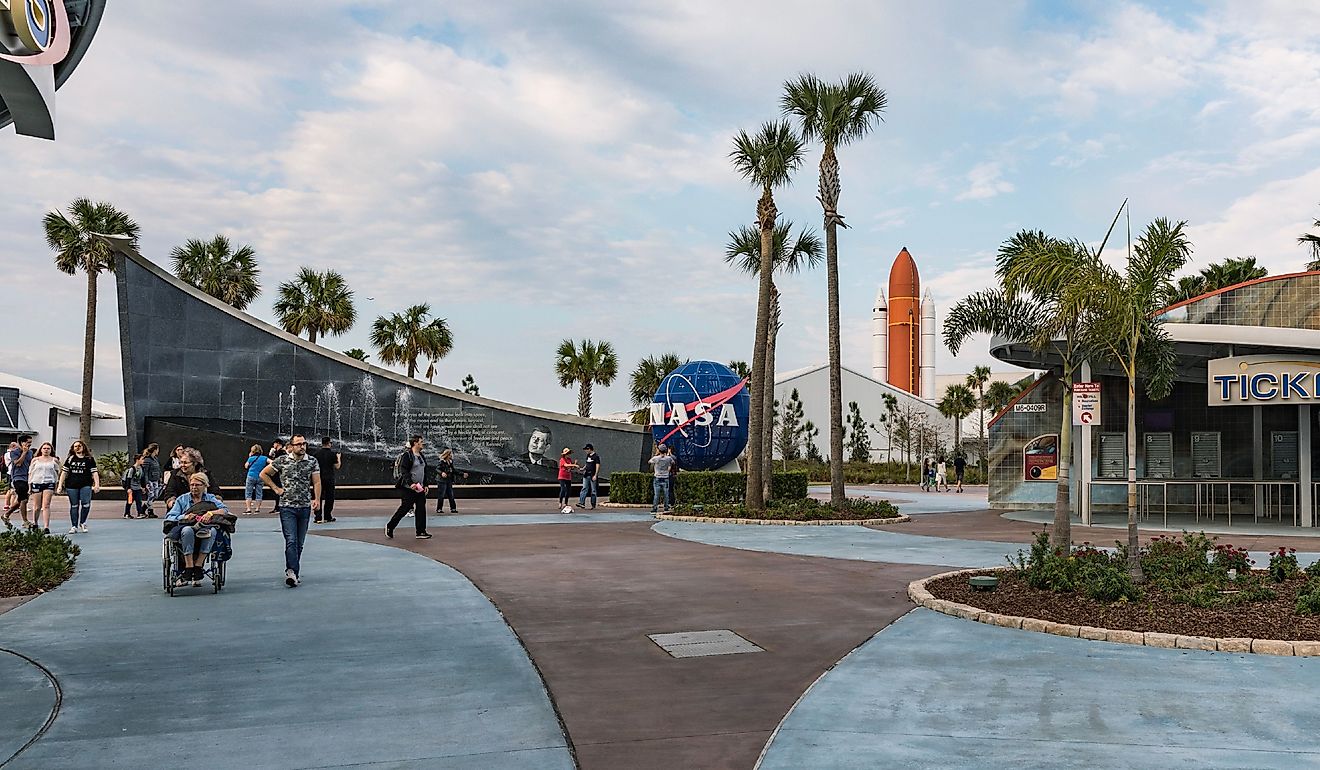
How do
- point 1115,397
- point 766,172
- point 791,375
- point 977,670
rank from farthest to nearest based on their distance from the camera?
point 791,375, point 1115,397, point 766,172, point 977,670

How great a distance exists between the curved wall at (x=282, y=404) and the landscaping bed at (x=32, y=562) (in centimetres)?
1850

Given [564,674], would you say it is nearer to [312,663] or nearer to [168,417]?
[312,663]

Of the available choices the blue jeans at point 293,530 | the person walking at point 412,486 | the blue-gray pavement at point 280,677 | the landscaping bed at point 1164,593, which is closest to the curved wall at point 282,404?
the person walking at point 412,486

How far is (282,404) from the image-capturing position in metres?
32.9

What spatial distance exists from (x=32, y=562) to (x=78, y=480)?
637 centimetres

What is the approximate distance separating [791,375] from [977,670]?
63361 millimetres

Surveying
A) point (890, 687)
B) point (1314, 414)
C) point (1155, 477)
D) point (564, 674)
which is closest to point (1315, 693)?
point (890, 687)

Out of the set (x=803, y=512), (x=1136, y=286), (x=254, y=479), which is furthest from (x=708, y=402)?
(x=1136, y=286)

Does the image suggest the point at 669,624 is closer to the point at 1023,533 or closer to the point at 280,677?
the point at 280,677

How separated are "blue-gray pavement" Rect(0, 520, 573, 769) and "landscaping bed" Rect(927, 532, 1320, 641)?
4.95 m

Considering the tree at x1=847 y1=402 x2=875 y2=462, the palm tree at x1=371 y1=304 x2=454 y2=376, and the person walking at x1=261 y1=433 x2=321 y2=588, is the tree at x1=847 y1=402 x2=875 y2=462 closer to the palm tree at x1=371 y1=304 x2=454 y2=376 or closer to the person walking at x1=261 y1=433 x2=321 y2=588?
the palm tree at x1=371 y1=304 x2=454 y2=376

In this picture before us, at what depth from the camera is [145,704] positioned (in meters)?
6.15

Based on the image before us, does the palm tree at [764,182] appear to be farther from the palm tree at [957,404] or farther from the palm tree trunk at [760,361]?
the palm tree at [957,404]

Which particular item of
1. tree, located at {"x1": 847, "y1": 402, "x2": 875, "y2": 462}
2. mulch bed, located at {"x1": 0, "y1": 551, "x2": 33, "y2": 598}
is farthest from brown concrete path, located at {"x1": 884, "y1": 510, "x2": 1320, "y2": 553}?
tree, located at {"x1": 847, "y1": 402, "x2": 875, "y2": 462}
